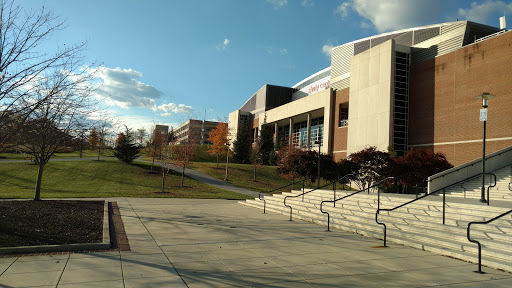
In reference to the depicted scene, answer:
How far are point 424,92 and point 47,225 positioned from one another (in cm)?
3075

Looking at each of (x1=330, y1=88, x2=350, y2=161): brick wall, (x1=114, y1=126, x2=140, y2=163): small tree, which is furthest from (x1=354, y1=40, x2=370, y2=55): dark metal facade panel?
(x1=114, y1=126, x2=140, y2=163): small tree

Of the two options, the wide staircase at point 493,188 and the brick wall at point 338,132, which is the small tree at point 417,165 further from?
the brick wall at point 338,132

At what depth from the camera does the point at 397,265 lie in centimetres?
692

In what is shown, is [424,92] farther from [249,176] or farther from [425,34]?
[249,176]

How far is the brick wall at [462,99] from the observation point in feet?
78.5

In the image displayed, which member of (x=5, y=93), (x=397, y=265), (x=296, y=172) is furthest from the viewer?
Answer: (x=296, y=172)

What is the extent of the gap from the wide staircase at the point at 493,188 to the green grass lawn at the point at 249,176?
19.4 meters

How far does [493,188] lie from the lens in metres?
16.3

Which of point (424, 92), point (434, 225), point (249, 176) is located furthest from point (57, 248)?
point (249, 176)

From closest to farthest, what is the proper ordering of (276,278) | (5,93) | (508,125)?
1. (276,278)
2. (5,93)
3. (508,125)

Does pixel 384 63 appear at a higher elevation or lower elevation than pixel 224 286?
higher

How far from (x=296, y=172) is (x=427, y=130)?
40.5ft

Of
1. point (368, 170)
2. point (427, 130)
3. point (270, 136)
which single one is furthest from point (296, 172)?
point (270, 136)

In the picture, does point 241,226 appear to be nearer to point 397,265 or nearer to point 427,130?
point 397,265
